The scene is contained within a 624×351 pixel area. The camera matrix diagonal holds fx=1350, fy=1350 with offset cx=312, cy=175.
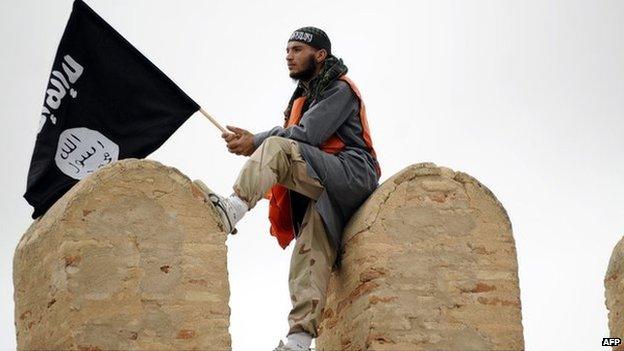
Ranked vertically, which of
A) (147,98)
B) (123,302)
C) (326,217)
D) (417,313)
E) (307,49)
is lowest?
Answer: (123,302)

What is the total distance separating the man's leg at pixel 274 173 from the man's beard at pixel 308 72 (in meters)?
0.78

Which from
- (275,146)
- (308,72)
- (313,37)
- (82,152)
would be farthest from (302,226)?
(82,152)

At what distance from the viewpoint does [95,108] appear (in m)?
8.75

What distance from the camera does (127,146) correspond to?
28.9ft

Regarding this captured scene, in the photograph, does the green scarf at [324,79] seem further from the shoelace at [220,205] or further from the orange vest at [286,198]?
the shoelace at [220,205]

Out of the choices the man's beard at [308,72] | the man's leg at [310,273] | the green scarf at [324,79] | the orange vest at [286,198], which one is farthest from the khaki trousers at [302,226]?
the man's beard at [308,72]

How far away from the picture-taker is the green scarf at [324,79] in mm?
8961

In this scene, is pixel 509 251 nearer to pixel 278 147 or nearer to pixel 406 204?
pixel 406 204

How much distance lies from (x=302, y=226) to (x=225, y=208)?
756mm

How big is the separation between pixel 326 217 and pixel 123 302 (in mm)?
1575

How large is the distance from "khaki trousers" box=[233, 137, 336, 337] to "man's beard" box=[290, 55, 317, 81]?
783 millimetres

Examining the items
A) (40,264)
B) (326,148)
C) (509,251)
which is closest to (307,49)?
(326,148)

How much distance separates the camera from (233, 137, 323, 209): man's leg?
8234mm

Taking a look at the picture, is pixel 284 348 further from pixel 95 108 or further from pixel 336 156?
pixel 95 108
